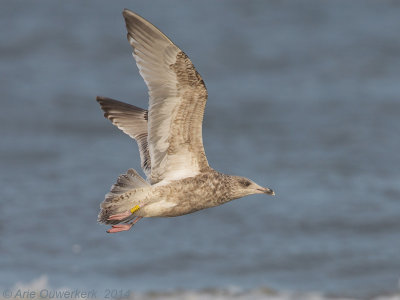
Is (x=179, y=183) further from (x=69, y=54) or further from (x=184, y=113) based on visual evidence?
(x=69, y=54)

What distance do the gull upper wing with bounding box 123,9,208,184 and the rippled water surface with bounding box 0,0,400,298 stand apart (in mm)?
3088

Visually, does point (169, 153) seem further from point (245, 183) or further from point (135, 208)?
point (245, 183)

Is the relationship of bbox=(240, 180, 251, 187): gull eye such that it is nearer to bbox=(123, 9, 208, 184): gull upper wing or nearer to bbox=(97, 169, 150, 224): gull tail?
bbox=(123, 9, 208, 184): gull upper wing

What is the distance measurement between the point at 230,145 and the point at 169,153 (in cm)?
727

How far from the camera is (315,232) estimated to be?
10461mm

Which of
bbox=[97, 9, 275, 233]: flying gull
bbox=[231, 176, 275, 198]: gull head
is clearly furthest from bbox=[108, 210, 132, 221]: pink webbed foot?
bbox=[231, 176, 275, 198]: gull head

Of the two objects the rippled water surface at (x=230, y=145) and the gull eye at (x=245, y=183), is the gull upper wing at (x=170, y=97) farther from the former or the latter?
the rippled water surface at (x=230, y=145)

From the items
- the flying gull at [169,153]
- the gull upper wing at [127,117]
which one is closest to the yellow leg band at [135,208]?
the flying gull at [169,153]

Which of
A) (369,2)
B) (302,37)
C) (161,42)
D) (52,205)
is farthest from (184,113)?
(369,2)

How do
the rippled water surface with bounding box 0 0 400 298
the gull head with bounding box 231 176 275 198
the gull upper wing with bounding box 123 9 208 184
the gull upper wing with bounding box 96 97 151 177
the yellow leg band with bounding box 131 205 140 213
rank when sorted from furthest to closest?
the rippled water surface with bounding box 0 0 400 298, the gull upper wing with bounding box 96 97 151 177, the gull head with bounding box 231 176 275 198, the yellow leg band with bounding box 131 205 140 213, the gull upper wing with bounding box 123 9 208 184

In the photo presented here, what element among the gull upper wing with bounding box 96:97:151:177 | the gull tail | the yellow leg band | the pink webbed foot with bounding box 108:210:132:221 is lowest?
the pink webbed foot with bounding box 108:210:132:221

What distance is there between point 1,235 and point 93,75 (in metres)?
6.46

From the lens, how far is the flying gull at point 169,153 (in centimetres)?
546

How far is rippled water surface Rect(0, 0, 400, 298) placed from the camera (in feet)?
30.7
